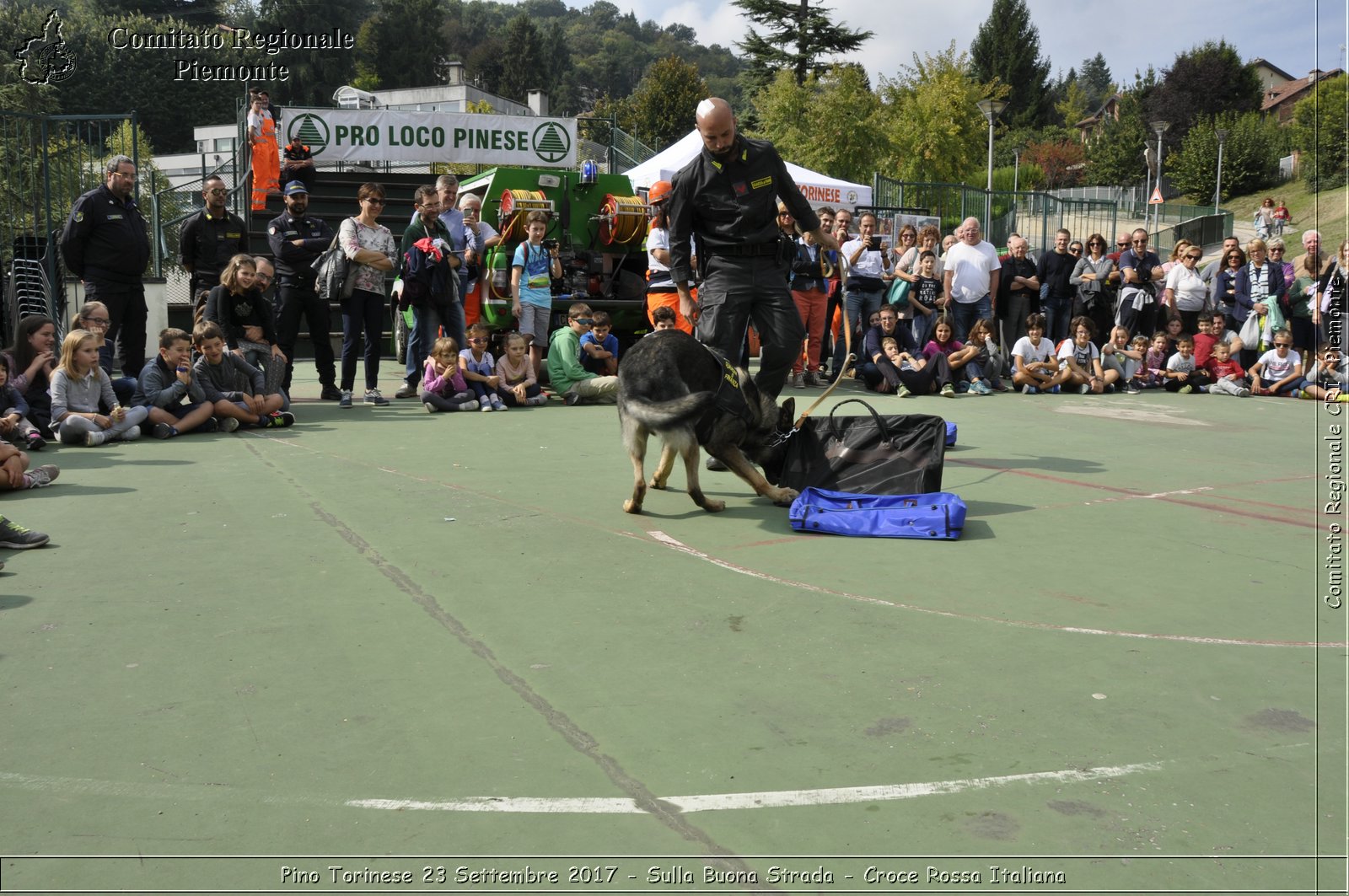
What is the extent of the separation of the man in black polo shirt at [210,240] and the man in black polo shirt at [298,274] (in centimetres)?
43

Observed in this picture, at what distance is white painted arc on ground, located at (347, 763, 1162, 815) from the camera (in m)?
2.78

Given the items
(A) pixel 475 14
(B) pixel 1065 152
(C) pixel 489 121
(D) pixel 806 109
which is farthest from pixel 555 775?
(A) pixel 475 14

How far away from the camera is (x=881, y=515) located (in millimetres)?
5785

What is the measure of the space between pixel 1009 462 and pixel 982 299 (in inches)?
229

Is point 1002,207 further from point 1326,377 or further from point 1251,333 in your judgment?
point 1326,377

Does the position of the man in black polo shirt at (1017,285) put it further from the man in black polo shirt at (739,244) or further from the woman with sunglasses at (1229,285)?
the man in black polo shirt at (739,244)

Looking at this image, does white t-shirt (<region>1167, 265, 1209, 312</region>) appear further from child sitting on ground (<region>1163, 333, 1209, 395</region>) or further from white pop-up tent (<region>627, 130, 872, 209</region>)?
white pop-up tent (<region>627, 130, 872, 209</region>)

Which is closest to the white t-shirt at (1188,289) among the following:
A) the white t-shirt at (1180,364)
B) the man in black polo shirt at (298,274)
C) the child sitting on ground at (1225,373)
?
the child sitting on ground at (1225,373)

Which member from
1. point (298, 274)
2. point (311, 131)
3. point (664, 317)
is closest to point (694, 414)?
point (664, 317)

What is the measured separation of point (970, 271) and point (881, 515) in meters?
8.19

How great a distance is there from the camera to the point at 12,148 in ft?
38.4

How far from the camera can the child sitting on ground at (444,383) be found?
10.6 meters

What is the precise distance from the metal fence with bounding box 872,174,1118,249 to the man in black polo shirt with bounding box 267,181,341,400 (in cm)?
1483

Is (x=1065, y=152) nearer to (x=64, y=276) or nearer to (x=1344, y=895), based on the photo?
(x=64, y=276)
